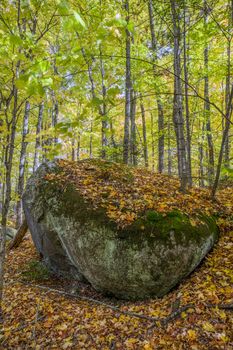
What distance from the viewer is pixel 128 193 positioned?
5.50m

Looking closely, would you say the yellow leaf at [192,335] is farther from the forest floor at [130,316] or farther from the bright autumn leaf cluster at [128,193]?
the bright autumn leaf cluster at [128,193]

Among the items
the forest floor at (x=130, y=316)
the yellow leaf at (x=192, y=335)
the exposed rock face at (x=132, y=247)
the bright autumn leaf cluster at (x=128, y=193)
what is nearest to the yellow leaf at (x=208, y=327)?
the forest floor at (x=130, y=316)

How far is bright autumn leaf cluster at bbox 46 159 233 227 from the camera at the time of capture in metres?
4.87

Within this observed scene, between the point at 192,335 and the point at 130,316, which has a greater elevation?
the point at 192,335

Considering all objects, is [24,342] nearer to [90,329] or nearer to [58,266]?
[90,329]

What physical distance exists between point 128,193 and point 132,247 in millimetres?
1498

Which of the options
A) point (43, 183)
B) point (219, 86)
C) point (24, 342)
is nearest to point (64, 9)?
point (24, 342)

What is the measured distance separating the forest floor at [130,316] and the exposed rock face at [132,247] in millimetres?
256

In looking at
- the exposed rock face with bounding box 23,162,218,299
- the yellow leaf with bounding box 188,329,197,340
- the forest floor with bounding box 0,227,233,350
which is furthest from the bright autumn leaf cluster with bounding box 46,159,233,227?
the yellow leaf with bounding box 188,329,197,340

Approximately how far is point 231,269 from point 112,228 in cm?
219

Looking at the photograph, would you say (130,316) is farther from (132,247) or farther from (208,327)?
(208,327)

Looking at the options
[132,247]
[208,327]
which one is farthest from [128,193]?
[208,327]

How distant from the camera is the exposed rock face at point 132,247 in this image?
420 centimetres

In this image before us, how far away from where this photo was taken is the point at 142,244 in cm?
427
